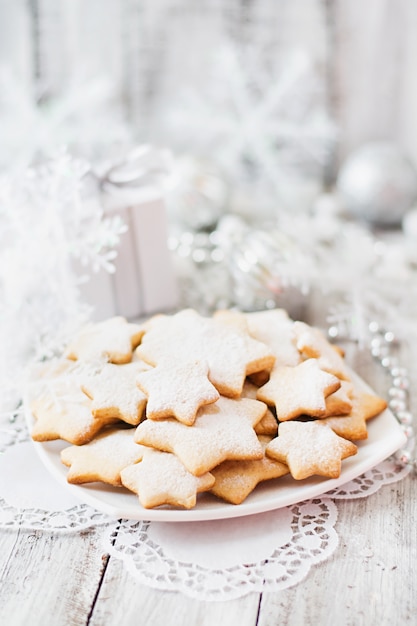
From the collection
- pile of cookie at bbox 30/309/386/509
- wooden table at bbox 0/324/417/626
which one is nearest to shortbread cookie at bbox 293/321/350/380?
pile of cookie at bbox 30/309/386/509

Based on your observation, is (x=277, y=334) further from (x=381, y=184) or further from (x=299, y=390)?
(x=381, y=184)

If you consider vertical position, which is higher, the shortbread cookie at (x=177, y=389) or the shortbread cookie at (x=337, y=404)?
the shortbread cookie at (x=177, y=389)

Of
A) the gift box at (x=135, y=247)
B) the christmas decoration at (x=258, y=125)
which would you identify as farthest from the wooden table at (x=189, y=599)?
the christmas decoration at (x=258, y=125)

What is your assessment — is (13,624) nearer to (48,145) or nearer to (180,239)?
(180,239)

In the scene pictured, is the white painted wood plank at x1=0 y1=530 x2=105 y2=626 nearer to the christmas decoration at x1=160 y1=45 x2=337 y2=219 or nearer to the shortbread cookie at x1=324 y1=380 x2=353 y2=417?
the shortbread cookie at x1=324 y1=380 x2=353 y2=417

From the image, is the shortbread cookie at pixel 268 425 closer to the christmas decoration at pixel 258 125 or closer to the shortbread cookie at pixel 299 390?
the shortbread cookie at pixel 299 390

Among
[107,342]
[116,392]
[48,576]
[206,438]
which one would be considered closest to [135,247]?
[107,342]
